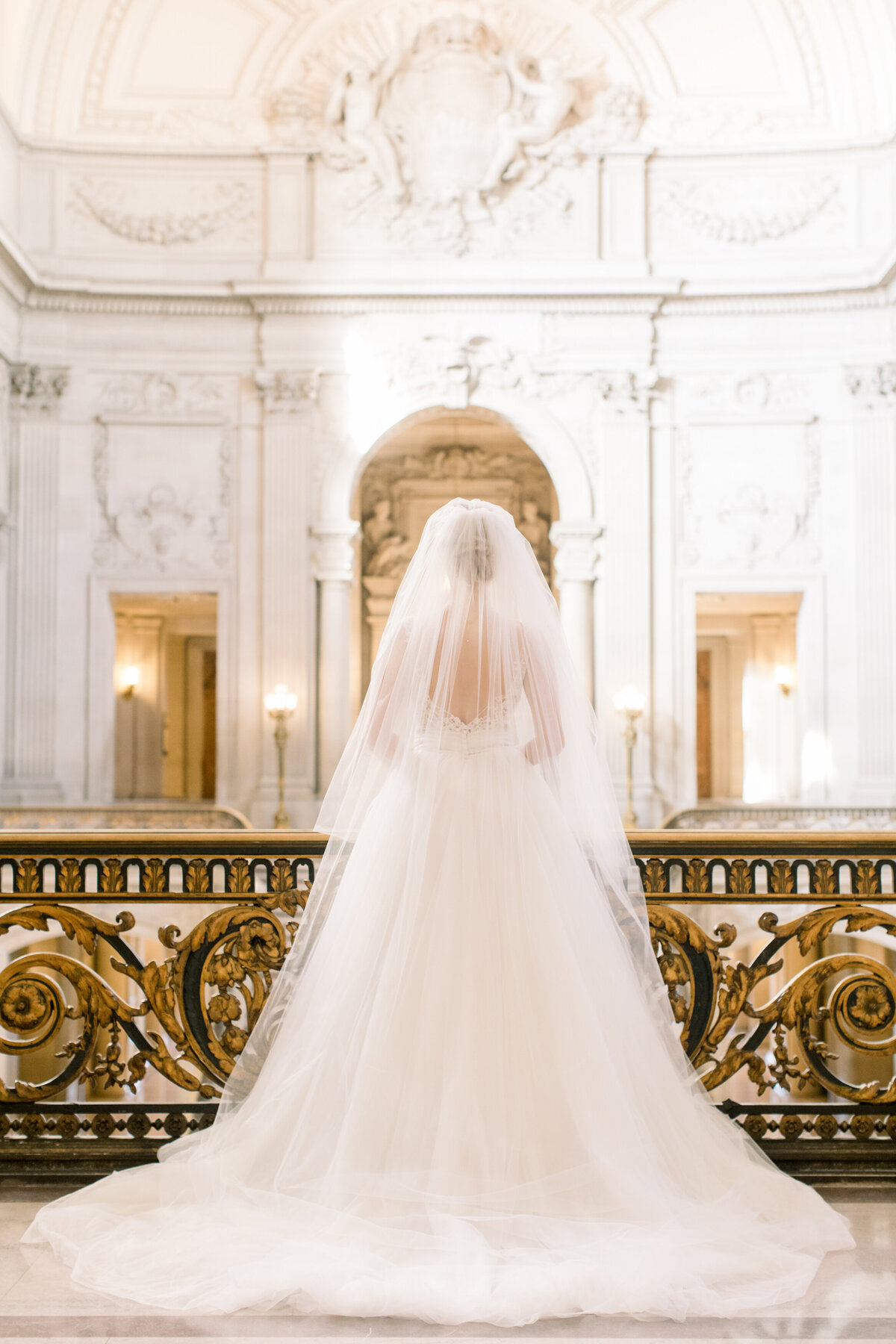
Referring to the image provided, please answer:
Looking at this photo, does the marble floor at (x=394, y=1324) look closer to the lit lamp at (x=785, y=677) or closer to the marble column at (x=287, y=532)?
the marble column at (x=287, y=532)

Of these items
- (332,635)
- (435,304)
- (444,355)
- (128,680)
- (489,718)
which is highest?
(435,304)

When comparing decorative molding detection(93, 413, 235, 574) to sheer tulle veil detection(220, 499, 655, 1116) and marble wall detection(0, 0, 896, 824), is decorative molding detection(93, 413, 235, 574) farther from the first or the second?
sheer tulle veil detection(220, 499, 655, 1116)

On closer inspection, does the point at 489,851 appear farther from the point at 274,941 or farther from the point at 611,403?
the point at 611,403

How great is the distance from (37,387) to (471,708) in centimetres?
1249

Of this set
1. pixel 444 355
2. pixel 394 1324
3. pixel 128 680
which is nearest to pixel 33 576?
pixel 128 680

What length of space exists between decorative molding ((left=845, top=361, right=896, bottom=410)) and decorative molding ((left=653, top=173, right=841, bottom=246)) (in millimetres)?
2003

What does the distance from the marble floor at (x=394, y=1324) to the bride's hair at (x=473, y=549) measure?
202cm

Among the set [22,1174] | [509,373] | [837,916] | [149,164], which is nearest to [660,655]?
[509,373]

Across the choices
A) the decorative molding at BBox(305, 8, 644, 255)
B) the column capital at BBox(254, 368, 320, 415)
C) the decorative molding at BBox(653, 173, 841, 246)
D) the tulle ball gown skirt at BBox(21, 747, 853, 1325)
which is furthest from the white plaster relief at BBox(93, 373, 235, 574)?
the tulle ball gown skirt at BBox(21, 747, 853, 1325)

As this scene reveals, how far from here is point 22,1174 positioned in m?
3.71

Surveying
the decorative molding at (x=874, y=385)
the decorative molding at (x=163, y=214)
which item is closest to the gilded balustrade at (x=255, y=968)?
the decorative molding at (x=874, y=385)

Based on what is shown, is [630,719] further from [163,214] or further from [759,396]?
[163,214]

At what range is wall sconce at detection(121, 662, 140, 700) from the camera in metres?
17.3

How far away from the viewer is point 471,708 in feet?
11.4
